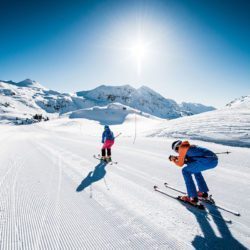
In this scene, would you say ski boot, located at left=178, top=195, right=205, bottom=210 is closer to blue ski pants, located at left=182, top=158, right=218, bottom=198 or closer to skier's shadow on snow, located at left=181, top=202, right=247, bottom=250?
blue ski pants, located at left=182, top=158, right=218, bottom=198

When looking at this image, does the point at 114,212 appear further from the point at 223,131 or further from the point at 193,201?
the point at 223,131

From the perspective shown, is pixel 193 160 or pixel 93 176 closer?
pixel 193 160

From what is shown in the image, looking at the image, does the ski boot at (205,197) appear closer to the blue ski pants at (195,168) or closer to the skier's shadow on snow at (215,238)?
the blue ski pants at (195,168)

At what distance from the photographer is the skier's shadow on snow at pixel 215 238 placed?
3.53m

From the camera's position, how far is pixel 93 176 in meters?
7.91

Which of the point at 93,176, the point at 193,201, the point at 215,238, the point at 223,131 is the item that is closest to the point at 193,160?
the point at 193,201

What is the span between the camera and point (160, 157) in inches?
431

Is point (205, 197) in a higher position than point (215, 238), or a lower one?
higher

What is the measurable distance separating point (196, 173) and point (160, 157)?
5511 mm

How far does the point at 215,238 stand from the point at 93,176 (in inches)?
200

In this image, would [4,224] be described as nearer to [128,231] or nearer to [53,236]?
[53,236]

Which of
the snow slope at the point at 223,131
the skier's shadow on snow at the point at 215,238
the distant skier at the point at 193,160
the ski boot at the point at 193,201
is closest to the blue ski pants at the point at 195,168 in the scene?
the distant skier at the point at 193,160

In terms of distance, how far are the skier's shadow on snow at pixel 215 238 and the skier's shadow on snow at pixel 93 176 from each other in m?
3.76

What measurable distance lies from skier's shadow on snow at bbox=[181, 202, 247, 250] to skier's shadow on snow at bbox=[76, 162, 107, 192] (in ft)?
12.3
